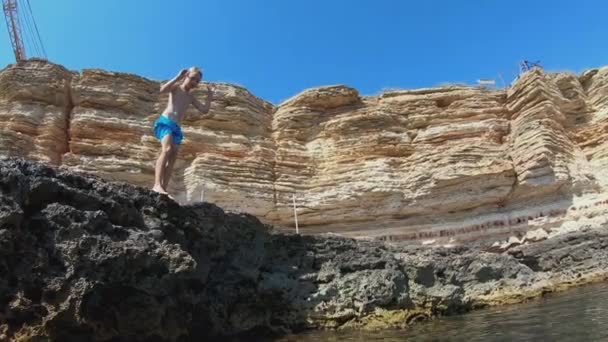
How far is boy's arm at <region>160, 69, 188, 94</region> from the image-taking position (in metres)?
7.71

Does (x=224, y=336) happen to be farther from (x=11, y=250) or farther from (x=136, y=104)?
(x=136, y=104)

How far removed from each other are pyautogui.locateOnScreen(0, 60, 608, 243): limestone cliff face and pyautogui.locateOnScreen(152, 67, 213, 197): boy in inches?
409

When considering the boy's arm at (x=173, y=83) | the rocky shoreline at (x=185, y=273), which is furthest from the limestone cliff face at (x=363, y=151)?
the boy's arm at (x=173, y=83)

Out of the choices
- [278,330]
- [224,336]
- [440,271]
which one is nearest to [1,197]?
[224,336]

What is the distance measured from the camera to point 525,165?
1806 cm

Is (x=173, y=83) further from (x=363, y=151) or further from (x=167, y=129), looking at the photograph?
(x=363, y=151)

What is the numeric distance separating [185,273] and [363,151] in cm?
1541

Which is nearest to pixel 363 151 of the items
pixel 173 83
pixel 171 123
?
pixel 173 83

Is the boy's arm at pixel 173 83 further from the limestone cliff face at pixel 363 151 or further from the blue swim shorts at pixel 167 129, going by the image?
the limestone cliff face at pixel 363 151

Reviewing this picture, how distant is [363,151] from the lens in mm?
20438

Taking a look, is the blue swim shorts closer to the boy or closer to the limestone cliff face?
the boy

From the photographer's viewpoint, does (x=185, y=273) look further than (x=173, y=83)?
No

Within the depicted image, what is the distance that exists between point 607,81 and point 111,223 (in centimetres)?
2107

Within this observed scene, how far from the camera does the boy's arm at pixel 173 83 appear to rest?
25.3 ft
